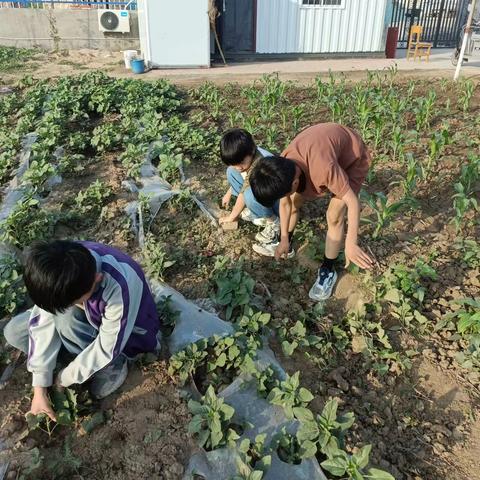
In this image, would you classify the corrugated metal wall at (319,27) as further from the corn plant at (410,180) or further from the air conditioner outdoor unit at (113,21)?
the corn plant at (410,180)

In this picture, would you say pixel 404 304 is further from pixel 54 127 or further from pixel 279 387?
pixel 54 127

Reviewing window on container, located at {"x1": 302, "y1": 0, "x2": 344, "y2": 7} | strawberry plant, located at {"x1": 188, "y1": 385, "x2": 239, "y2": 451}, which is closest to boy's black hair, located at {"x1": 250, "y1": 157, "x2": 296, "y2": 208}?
strawberry plant, located at {"x1": 188, "y1": 385, "x2": 239, "y2": 451}

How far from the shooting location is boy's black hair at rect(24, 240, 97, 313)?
5.93ft

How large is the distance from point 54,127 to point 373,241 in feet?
12.4

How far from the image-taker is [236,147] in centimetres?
325

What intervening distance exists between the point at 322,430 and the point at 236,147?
1942 mm

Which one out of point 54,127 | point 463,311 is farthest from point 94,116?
point 463,311

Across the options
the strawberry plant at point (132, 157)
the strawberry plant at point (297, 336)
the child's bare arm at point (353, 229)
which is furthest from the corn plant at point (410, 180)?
the strawberry plant at point (132, 157)

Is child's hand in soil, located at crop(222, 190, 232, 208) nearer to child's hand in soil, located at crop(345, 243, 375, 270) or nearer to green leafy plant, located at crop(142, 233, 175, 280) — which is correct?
green leafy plant, located at crop(142, 233, 175, 280)

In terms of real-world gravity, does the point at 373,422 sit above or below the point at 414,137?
below

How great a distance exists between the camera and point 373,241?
370 centimetres

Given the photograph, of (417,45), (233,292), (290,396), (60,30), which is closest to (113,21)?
(60,30)

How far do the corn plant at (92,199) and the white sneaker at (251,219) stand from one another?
1276 mm

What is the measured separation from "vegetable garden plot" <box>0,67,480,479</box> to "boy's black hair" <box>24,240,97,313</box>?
772 millimetres
